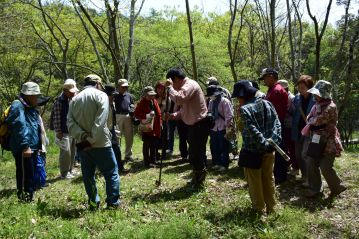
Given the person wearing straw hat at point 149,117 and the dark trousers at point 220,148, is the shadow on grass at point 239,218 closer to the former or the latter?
the dark trousers at point 220,148

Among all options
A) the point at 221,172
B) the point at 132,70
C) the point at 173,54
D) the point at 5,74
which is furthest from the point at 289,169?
the point at 5,74

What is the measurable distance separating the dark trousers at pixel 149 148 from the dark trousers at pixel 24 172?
3072 mm

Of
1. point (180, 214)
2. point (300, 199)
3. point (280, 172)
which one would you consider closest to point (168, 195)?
point (180, 214)

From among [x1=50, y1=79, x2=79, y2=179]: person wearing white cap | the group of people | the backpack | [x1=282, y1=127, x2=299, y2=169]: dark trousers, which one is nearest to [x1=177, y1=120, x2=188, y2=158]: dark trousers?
the group of people

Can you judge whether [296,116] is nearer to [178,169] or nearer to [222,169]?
[222,169]

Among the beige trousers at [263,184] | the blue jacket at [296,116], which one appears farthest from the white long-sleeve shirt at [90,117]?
the blue jacket at [296,116]

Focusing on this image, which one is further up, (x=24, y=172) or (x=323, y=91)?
(x=323, y=91)

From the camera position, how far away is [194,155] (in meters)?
6.66

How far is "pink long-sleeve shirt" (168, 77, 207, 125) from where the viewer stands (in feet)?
20.8

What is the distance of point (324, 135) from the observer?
229 inches

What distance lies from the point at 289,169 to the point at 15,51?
19843 mm

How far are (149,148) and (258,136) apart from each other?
4436 mm

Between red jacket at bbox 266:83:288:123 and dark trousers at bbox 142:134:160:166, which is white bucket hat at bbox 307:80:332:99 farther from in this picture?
dark trousers at bbox 142:134:160:166

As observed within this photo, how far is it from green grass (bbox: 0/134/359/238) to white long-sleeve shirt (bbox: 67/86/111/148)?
1136mm
